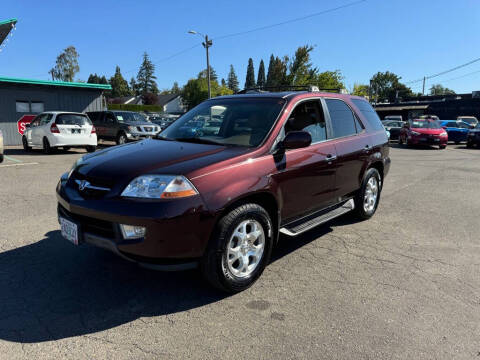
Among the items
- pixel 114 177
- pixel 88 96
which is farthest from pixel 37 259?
pixel 88 96

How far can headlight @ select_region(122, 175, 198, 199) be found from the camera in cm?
278

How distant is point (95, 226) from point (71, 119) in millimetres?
11563

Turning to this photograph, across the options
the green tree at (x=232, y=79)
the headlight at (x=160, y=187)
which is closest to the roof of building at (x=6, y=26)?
the headlight at (x=160, y=187)

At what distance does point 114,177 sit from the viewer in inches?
116

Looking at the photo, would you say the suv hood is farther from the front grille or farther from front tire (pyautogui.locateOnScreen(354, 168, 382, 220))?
front tire (pyautogui.locateOnScreen(354, 168, 382, 220))

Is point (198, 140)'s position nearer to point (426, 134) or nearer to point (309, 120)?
point (309, 120)

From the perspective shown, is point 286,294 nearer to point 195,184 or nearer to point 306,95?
point 195,184

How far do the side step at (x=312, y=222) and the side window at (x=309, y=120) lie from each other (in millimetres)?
883

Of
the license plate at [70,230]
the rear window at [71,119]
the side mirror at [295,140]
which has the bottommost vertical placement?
the license plate at [70,230]

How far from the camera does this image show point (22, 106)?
18.0 m

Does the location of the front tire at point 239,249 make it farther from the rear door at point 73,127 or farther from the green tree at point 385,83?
the green tree at point 385,83

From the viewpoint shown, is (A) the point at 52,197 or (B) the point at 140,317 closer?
(B) the point at 140,317

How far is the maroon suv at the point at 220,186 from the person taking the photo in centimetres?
277

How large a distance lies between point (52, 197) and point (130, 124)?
9.98 metres
